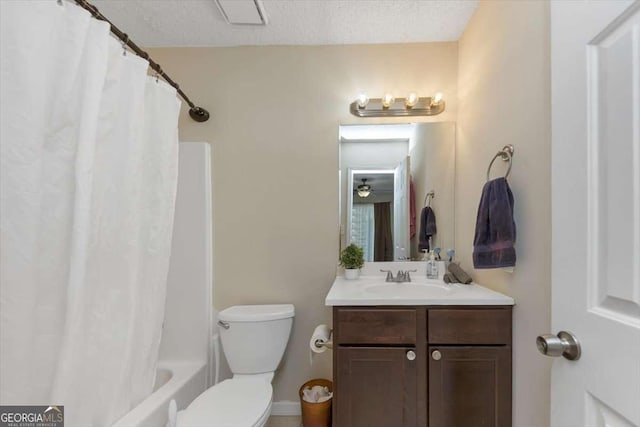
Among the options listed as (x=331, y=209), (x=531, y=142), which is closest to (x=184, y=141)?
(x=331, y=209)

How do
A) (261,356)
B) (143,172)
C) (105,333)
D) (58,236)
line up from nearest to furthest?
(58,236)
(105,333)
(143,172)
(261,356)

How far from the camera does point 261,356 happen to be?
5.49 ft

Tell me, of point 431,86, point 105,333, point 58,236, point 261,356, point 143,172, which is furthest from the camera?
point 431,86

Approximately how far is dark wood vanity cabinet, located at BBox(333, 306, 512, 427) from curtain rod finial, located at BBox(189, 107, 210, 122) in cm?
160

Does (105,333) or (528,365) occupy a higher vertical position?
(105,333)

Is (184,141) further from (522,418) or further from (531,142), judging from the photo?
(522,418)

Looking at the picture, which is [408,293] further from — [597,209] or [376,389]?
[597,209]

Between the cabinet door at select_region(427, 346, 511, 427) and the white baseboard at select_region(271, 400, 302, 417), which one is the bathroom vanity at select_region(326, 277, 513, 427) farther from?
the white baseboard at select_region(271, 400, 302, 417)

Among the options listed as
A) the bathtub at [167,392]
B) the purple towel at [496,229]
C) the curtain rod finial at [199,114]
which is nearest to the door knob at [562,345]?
the purple towel at [496,229]

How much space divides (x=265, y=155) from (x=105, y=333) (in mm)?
1265

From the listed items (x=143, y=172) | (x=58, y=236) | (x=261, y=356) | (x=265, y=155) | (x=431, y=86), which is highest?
(x=431, y=86)

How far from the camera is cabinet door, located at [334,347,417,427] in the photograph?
120 centimetres

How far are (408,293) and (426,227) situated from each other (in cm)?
58

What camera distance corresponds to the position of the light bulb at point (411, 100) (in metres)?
1.81
